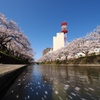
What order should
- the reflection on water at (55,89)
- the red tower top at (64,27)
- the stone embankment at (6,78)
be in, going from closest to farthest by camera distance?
the reflection on water at (55,89)
the stone embankment at (6,78)
the red tower top at (64,27)

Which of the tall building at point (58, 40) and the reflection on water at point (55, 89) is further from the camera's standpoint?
the tall building at point (58, 40)

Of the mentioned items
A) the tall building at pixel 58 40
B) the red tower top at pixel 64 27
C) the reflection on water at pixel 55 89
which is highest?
the red tower top at pixel 64 27

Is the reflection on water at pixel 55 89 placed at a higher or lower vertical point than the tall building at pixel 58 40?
lower

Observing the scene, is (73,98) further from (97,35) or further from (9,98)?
(97,35)

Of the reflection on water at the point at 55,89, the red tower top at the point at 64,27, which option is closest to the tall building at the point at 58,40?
the red tower top at the point at 64,27

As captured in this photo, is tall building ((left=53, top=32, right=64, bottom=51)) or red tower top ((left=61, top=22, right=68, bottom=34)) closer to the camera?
tall building ((left=53, top=32, right=64, bottom=51))

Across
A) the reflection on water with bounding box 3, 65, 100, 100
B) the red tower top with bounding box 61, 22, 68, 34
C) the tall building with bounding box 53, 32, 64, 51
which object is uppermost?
the red tower top with bounding box 61, 22, 68, 34

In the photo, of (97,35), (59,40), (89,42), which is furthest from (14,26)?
(59,40)

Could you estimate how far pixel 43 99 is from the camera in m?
5.22

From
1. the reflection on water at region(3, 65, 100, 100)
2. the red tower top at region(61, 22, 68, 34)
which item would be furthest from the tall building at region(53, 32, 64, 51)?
the reflection on water at region(3, 65, 100, 100)

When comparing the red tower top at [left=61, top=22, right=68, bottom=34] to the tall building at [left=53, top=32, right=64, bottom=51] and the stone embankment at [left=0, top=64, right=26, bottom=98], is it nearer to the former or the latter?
the tall building at [left=53, top=32, right=64, bottom=51]

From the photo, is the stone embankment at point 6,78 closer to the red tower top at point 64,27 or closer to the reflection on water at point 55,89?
the reflection on water at point 55,89

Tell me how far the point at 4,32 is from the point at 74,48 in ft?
126

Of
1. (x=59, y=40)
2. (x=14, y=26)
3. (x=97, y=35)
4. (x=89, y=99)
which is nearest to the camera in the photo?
(x=89, y=99)
